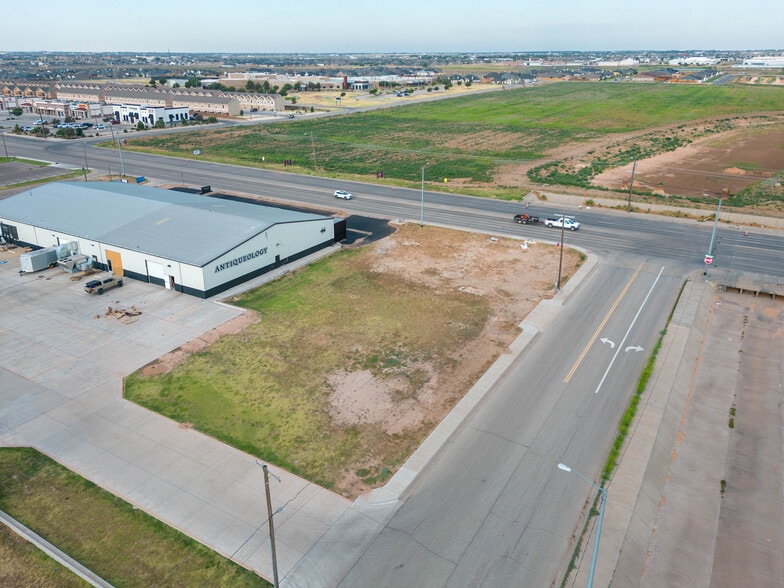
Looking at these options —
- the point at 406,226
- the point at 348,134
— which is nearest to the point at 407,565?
the point at 406,226

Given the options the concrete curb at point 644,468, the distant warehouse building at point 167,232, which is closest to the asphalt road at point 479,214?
the distant warehouse building at point 167,232

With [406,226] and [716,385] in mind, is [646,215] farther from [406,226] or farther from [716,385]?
[716,385]

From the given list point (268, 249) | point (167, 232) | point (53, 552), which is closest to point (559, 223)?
point (268, 249)

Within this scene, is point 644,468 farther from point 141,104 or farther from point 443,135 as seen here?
point 141,104

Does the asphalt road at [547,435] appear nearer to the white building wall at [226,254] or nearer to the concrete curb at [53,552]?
the concrete curb at [53,552]

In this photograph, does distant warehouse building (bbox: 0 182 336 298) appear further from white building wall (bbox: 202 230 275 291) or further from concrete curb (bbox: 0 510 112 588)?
concrete curb (bbox: 0 510 112 588)

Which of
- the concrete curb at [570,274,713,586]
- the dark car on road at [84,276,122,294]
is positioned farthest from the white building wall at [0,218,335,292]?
the concrete curb at [570,274,713,586]
